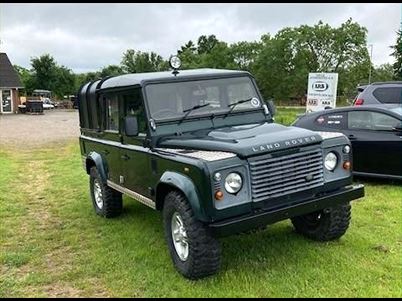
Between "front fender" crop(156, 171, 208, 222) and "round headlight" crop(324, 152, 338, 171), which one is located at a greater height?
"round headlight" crop(324, 152, 338, 171)

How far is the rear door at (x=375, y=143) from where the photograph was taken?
828 centimetres

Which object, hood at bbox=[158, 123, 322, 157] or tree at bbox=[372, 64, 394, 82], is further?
tree at bbox=[372, 64, 394, 82]

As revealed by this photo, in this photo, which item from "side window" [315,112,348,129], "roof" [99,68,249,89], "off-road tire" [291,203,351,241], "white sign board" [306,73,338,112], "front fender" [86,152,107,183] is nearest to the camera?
"off-road tire" [291,203,351,241]

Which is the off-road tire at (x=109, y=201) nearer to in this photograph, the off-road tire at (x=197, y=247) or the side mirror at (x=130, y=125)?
the side mirror at (x=130, y=125)

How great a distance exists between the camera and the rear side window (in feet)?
38.9

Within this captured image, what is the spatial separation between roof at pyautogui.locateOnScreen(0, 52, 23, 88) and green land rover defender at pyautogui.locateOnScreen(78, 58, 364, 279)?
41682 millimetres

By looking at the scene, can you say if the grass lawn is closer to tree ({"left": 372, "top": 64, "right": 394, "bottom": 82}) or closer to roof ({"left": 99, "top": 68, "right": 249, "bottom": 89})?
roof ({"left": 99, "top": 68, "right": 249, "bottom": 89})

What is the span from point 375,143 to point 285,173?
14.3 feet

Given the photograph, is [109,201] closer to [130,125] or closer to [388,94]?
[130,125]

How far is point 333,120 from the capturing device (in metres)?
9.28

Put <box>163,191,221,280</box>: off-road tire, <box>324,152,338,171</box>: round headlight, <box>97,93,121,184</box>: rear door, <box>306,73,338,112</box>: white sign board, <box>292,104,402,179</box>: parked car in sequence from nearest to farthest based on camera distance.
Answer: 1. <box>163,191,221,280</box>: off-road tire
2. <box>324,152,338,171</box>: round headlight
3. <box>97,93,121,184</box>: rear door
4. <box>292,104,402,179</box>: parked car
5. <box>306,73,338,112</box>: white sign board

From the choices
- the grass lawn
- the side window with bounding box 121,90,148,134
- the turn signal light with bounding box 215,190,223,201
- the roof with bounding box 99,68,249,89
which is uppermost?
the roof with bounding box 99,68,249,89

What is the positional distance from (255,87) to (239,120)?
0.62 metres

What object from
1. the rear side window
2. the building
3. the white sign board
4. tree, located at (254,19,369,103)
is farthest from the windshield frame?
the building
